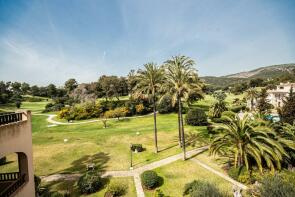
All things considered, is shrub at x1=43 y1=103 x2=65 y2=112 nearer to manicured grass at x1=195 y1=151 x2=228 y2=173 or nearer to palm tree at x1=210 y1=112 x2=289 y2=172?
manicured grass at x1=195 y1=151 x2=228 y2=173

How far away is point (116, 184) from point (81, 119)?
143ft

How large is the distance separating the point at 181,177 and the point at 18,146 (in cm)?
1799

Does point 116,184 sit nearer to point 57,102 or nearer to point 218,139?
point 218,139

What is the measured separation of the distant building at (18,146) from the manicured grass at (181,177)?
1209 centimetres

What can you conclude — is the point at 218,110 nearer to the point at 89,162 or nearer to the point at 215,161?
the point at 215,161

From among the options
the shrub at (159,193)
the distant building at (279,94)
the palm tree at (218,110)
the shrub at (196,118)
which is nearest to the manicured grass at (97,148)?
the shrub at (196,118)

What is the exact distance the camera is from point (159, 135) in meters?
40.9

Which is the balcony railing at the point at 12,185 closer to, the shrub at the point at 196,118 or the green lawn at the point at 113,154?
the green lawn at the point at 113,154

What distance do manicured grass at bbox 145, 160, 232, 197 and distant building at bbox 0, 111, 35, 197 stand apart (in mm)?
12090

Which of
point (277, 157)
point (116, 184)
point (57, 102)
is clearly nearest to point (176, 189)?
point (116, 184)

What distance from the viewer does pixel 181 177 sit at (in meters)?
24.3

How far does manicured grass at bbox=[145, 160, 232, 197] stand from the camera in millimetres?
21531

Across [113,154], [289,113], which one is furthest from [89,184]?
[289,113]

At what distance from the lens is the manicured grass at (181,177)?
70.6 feet
